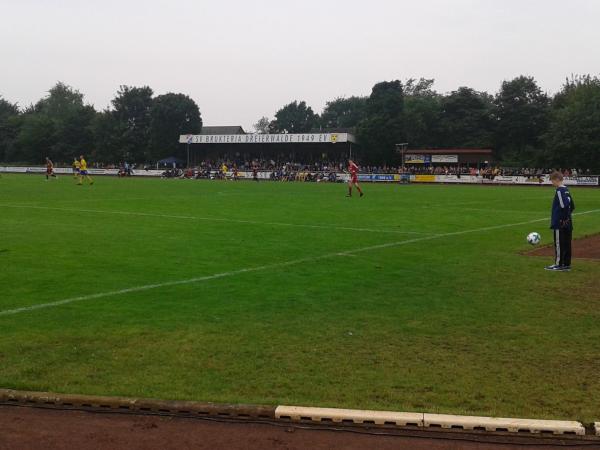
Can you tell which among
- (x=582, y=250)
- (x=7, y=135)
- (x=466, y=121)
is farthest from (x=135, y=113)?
(x=582, y=250)

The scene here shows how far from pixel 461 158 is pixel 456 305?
212 feet

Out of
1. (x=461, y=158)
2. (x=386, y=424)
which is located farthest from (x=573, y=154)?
(x=386, y=424)

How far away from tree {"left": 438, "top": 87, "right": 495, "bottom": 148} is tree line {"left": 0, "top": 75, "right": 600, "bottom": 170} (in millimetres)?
135

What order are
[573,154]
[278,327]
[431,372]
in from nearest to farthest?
[431,372]
[278,327]
[573,154]

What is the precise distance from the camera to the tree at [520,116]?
77.2 meters

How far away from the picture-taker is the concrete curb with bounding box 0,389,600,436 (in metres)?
4.39

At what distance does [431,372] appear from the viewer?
5617 millimetres

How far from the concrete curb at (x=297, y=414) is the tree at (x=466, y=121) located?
259 feet

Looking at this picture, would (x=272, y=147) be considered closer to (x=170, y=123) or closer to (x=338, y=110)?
(x=170, y=123)

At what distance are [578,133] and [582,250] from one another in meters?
59.1

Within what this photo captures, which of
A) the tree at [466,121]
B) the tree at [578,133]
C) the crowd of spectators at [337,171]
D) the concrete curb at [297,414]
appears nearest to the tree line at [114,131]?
the crowd of spectators at [337,171]

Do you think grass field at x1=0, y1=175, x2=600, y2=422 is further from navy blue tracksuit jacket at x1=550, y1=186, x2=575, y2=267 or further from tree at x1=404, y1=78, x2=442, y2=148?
tree at x1=404, y1=78, x2=442, y2=148

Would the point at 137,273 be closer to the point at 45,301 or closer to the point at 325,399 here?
the point at 45,301

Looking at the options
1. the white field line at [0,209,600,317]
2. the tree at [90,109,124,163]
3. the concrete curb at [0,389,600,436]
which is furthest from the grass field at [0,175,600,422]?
the tree at [90,109,124,163]
